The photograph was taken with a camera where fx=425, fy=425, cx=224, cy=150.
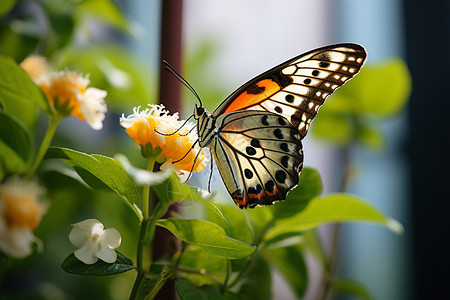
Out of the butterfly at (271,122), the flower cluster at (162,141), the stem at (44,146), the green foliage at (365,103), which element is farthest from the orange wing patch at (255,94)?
the green foliage at (365,103)

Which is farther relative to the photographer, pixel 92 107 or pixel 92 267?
pixel 92 107

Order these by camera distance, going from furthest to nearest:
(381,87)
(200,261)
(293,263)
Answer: (381,87)
(293,263)
(200,261)

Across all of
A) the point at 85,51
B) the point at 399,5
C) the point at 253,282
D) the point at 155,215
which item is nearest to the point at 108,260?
the point at 155,215

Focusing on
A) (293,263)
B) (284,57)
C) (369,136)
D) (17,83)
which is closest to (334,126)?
(369,136)

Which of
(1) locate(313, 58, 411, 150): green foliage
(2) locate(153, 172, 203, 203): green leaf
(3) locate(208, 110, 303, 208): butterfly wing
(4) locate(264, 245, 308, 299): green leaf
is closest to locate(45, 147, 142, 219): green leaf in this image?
(2) locate(153, 172, 203, 203): green leaf

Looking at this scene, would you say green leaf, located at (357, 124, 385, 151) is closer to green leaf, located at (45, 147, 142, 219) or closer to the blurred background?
the blurred background

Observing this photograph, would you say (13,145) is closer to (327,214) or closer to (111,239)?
(111,239)

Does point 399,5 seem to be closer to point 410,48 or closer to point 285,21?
point 410,48
